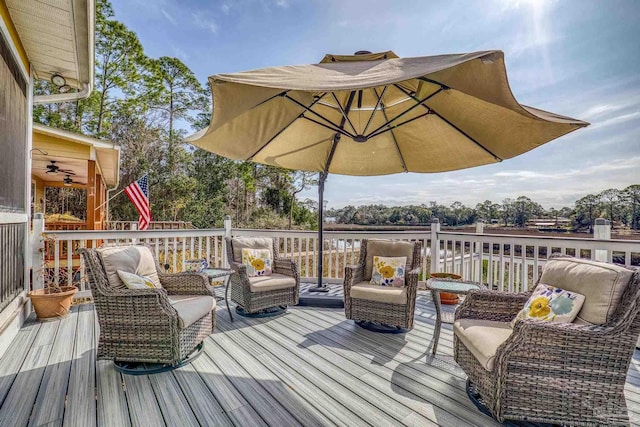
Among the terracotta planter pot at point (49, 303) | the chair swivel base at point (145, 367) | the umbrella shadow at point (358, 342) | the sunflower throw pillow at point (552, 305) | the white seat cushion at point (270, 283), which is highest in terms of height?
the sunflower throw pillow at point (552, 305)

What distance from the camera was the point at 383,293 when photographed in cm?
323

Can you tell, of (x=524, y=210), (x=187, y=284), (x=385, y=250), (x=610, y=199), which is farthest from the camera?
(x=524, y=210)

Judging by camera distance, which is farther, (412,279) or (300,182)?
(300,182)

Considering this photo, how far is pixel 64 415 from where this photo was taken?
73.5 inches

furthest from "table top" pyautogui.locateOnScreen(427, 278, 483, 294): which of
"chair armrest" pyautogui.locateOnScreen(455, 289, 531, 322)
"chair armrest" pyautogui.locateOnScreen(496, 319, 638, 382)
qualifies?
"chair armrest" pyautogui.locateOnScreen(496, 319, 638, 382)

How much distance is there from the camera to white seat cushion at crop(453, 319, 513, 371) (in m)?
1.88

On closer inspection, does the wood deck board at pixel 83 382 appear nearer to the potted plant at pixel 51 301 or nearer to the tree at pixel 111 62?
the potted plant at pixel 51 301

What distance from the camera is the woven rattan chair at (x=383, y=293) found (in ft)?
10.5

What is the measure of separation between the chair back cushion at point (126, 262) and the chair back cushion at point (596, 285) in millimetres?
3334

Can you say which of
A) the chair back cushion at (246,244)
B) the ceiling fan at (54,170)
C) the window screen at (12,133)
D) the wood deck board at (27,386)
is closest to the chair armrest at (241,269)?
the chair back cushion at (246,244)

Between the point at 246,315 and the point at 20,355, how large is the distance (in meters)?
2.10

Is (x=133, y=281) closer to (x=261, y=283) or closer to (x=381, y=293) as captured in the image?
(x=261, y=283)

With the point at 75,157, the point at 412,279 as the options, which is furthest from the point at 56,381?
the point at 75,157

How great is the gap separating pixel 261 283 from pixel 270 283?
115mm
